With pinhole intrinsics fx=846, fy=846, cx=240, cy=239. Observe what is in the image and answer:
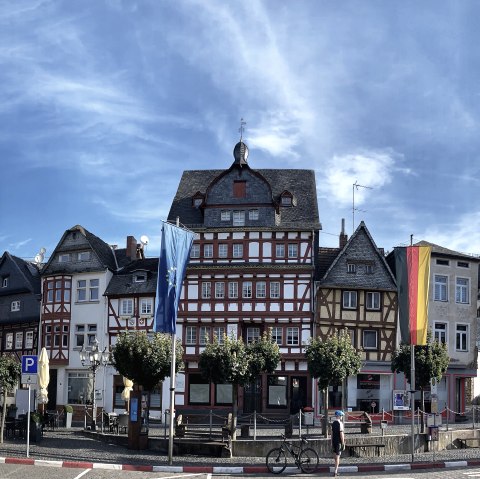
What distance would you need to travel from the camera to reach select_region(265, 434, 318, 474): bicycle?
83.4ft

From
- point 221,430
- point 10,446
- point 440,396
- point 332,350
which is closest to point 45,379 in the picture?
point 10,446

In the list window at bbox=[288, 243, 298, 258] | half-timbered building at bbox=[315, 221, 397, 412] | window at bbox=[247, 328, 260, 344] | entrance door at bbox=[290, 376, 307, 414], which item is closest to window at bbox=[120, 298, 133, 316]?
window at bbox=[247, 328, 260, 344]

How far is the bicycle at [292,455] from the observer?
83.4 ft

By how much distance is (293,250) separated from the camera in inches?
2035

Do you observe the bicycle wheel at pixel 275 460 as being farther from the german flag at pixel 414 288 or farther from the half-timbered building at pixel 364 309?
the half-timbered building at pixel 364 309

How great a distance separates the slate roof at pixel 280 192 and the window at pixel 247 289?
4.02 metres

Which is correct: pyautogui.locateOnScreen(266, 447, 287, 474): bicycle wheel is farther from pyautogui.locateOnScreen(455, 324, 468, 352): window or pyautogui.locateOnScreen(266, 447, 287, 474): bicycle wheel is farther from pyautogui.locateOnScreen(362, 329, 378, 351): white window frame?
pyautogui.locateOnScreen(455, 324, 468, 352): window

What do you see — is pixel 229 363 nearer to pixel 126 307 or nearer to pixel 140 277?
pixel 140 277

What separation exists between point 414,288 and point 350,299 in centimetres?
2265

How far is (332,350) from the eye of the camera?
1396 inches

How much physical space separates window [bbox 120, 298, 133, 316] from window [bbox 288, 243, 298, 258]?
10.8 meters

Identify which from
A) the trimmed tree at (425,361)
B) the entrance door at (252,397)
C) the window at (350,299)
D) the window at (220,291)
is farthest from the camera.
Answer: the window at (220,291)

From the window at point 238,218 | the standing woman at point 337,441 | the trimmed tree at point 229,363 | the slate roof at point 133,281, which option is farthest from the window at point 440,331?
the standing woman at point 337,441

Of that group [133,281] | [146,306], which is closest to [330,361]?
[146,306]
